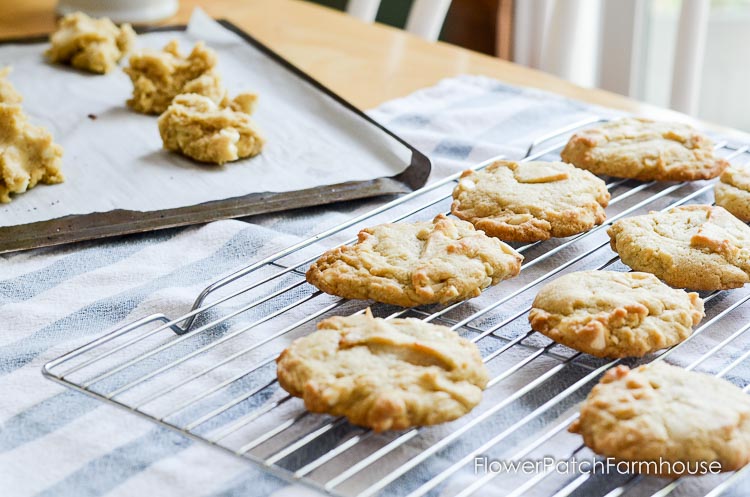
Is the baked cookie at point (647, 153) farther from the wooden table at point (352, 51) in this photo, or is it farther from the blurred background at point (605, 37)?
the blurred background at point (605, 37)

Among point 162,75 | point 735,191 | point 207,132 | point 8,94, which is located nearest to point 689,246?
point 735,191

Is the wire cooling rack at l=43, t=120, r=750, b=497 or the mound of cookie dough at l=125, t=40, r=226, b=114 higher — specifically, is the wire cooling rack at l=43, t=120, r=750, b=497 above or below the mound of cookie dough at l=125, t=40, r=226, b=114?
below

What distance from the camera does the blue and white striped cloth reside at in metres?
1.08

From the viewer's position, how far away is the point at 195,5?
9.59 feet

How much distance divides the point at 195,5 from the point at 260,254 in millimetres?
1584

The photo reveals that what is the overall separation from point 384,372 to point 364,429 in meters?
0.07

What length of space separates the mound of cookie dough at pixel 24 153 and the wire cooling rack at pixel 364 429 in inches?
22.2

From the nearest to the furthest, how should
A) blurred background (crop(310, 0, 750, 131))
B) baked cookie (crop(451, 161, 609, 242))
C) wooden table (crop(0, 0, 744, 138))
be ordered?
1. baked cookie (crop(451, 161, 609, 242))
2. wooden table (crop(0, 0, 744, 138))
3. blurred background (crop(310, 0, 750, 131))

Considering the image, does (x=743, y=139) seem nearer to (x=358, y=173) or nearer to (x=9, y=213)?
(x=358, y=173)

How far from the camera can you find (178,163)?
6.39 feet

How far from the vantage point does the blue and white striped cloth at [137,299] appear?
108cm

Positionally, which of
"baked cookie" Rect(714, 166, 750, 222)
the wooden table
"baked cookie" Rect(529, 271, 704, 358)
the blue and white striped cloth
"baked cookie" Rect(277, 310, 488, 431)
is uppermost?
the wooden table

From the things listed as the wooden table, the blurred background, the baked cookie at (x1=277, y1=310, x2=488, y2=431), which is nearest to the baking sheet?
the wooden table

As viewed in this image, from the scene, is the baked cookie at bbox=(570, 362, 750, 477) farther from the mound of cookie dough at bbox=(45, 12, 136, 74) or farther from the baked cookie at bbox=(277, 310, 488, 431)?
the mound of cookie dough at bbox=(45, 12, 136, 74)
